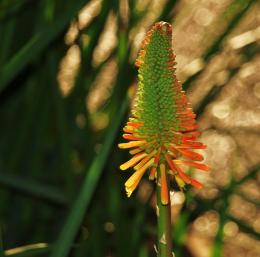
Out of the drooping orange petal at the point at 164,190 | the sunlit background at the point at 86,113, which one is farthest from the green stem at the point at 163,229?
the sunlit background at the point at 86,113

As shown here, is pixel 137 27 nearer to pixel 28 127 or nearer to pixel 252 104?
pixel 28 127

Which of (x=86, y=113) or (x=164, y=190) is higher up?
(x=86, y=113)

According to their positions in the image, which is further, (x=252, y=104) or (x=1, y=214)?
(x=252, y=104)

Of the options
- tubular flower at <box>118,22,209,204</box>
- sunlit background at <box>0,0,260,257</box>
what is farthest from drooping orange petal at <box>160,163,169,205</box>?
sunlit background at <box>0,0,260,257</box>

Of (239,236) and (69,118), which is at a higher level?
(69,118)

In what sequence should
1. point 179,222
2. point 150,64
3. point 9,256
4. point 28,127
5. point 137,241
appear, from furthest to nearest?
1. point 28,127
2. point 137,241
3. point 179,222
4. point 9,256
5. point 150,64

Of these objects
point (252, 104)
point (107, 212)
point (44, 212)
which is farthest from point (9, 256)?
point (252, 104)

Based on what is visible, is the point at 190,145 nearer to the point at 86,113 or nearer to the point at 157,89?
the point at 157,89

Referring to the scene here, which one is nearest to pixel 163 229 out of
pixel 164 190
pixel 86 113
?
pixel 164 190
